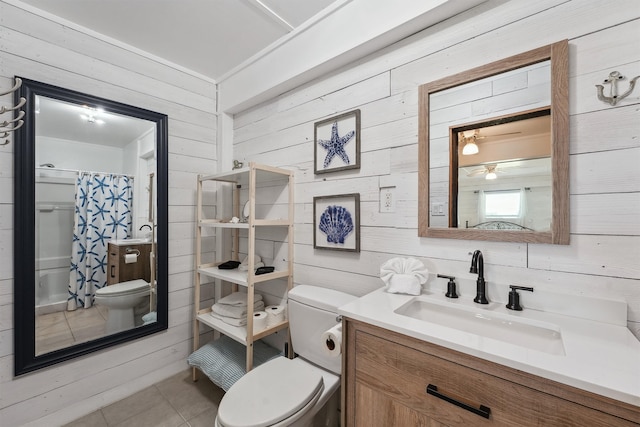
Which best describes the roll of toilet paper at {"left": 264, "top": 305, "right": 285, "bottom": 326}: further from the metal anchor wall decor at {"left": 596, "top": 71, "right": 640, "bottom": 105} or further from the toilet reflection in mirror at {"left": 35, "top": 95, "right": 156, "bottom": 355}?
the metal anchor wall decor at {"left": 596, "top": 71, "right": 640, "bottom": 105}

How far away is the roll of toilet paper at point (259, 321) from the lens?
1686 mm

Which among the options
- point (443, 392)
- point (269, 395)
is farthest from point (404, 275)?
point (269, 395)

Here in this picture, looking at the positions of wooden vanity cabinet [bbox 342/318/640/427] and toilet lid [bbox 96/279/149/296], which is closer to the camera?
wooden vanity cabinet [bbox 342/318/640/427]

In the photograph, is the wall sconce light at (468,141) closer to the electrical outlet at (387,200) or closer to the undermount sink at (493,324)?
the electrical outlet at (387,200)

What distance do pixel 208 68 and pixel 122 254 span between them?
159cm

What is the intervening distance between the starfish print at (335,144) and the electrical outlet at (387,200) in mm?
302

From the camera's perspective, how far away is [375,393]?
95 cm

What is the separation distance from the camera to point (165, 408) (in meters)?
1.75

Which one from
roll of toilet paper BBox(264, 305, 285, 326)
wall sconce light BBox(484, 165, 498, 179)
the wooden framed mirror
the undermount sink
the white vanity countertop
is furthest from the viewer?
roll of toilet paper BBox(264, 305, 285, 326)

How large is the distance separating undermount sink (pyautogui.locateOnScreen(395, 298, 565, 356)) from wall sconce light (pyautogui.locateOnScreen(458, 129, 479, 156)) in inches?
26.3

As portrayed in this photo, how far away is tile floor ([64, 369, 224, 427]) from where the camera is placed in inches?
64.2

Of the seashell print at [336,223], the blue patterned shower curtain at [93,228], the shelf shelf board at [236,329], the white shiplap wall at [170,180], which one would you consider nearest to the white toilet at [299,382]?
the shelf shelf board at [236,329]

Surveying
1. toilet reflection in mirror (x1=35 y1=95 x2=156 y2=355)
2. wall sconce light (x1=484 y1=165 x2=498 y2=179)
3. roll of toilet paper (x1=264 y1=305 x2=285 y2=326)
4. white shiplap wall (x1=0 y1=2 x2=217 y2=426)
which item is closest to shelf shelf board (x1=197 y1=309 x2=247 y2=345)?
roll of toilet paper (x1=264 y1=305 x2=285 y2=326)

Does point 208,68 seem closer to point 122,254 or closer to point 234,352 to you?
point 122,254
